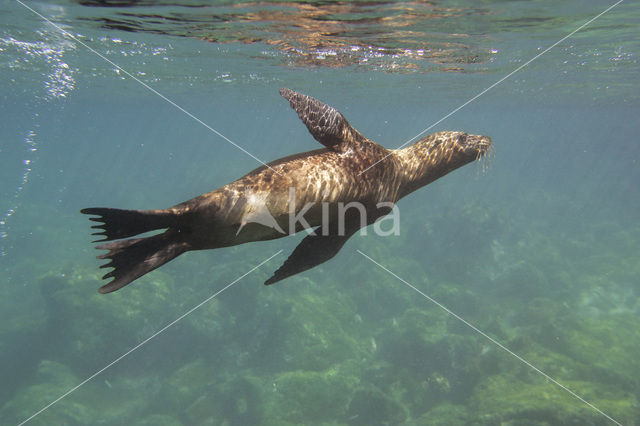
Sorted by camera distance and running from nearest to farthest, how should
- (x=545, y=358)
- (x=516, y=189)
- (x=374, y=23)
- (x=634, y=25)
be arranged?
(x=374, y=23) < (x=634, y=25) < (x=545, y=358) < (x=516, y=189)

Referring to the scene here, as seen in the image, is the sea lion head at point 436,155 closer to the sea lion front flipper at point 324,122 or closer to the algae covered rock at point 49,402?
the sea lion front flipper at point 324,122

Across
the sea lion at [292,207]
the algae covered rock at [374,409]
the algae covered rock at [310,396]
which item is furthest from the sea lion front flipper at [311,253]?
the algae covered rock at [374,409]

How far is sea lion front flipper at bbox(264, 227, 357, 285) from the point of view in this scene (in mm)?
3650

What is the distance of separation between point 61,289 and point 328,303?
1108 centimetres

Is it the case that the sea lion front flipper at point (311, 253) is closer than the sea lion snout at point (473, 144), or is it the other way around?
the sea lion front flipper at point (311, 253)

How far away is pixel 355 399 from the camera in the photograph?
36.7 feet

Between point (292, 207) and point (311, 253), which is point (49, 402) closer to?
point (311, 253)

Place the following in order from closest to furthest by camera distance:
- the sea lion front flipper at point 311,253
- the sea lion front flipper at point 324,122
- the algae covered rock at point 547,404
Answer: the sea lion front flipper at point 324,122
the sea lion front flipper at point 311,253
the algae covered rock at point 547,404

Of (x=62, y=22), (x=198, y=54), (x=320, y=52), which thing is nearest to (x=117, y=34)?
(x=62, y=22)

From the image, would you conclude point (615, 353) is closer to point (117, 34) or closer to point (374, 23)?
point (374, 23)

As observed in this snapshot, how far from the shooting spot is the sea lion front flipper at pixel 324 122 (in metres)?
3.50

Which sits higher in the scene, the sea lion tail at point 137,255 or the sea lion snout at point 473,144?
the sea lion snout at point 473,144

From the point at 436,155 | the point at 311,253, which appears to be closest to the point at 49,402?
the point at 311,253

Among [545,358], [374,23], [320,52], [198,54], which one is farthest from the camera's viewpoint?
[198,54]
